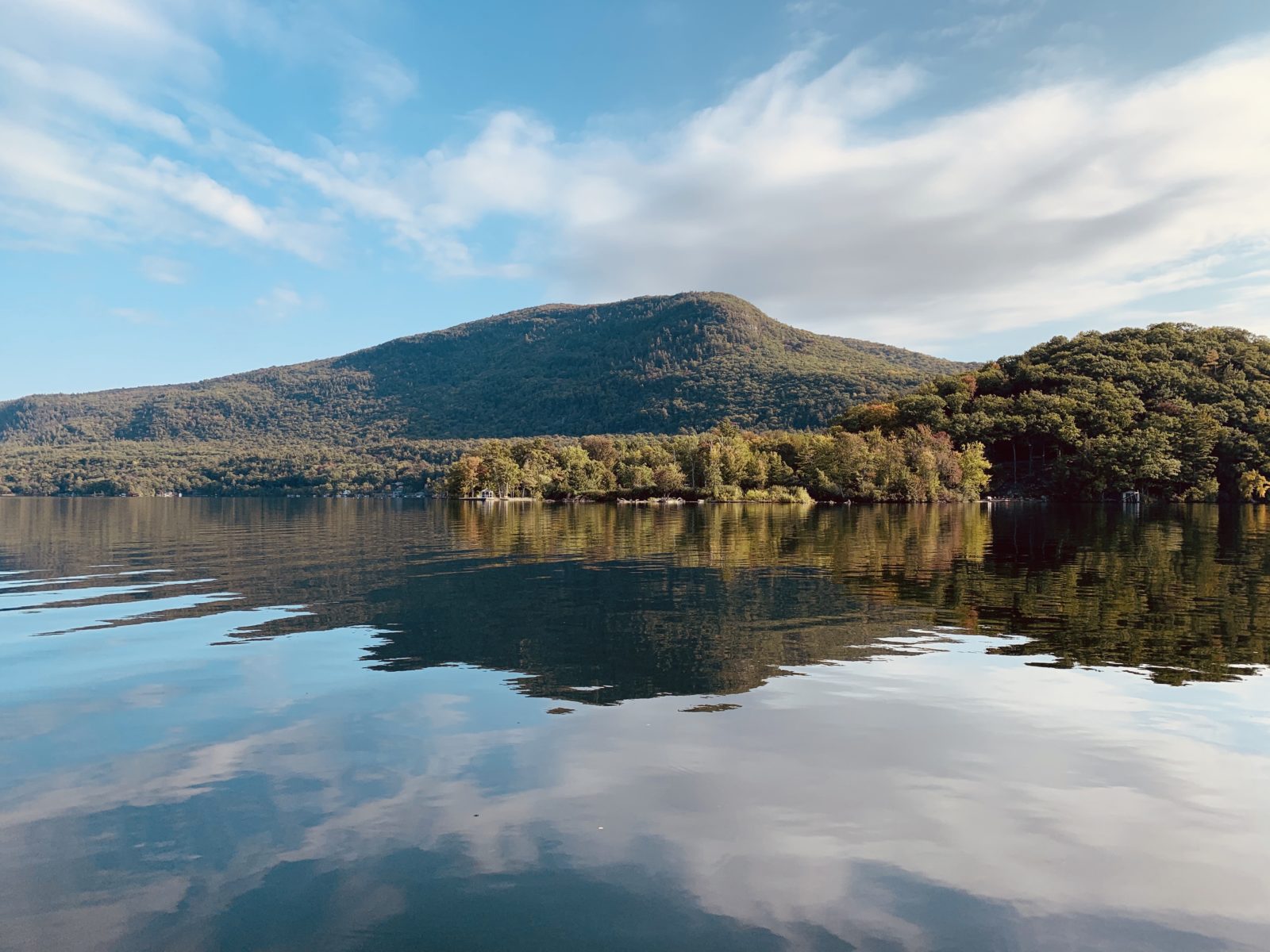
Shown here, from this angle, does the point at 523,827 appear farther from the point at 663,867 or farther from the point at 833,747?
the point at 833,747

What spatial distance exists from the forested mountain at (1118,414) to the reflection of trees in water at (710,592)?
7959cm

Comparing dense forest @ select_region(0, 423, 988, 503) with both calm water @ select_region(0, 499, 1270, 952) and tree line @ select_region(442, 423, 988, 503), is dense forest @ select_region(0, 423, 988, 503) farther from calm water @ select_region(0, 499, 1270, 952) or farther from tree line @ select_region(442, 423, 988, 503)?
calm water @ select_region(0, 499, 1270, 952)

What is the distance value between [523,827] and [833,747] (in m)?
4.73

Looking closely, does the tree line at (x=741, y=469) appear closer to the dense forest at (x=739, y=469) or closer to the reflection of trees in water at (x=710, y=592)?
the dense forest at (x=739, y=469)

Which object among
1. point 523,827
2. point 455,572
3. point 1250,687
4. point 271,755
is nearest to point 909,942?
point 523,827

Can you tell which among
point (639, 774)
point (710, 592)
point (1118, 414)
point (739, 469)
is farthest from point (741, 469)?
point (639, 774)

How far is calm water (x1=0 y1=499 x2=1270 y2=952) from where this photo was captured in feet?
22.4

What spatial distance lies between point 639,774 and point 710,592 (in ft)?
51.2

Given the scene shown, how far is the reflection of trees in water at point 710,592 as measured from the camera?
16.5 metres

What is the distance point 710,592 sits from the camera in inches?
998

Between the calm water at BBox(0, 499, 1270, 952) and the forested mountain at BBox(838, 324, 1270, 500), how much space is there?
11726 cm

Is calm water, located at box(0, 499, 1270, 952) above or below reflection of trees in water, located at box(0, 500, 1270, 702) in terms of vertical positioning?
below

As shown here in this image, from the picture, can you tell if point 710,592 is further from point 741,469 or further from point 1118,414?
point 1118,414

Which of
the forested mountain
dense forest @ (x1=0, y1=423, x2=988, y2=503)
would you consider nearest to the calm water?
dense forest @ (x1=0, y1=423, x2=988, y2=503)
